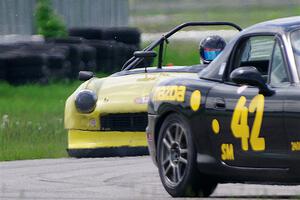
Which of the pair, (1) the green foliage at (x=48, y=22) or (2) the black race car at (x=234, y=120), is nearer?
(2) the black race car at (x=234, y=120)

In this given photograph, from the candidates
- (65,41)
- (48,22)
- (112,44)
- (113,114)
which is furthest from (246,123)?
(48,22)

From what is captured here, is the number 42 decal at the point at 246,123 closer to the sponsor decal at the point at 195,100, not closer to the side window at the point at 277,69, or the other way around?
the side window at the point at 277,69

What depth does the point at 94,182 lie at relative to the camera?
11.6 m

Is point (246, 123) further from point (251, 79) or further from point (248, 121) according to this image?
point (251, 79)

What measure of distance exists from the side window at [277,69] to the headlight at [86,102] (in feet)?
16.5

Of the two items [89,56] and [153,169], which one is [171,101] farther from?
[89,56]

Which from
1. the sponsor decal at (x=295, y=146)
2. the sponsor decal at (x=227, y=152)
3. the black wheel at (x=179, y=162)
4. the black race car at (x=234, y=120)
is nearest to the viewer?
the sponsor decal at (x=295, y=146)

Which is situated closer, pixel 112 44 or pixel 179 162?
pixel 179 162

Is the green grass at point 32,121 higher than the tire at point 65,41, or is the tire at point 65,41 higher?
the green grass at point 32,121

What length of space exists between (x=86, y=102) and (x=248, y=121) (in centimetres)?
527

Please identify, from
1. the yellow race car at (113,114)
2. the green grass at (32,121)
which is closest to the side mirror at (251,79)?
the yellow race car at (113,114)

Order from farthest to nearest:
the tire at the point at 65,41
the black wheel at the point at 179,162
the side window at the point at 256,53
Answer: the tire at the point at 65,41
the side window at the point at 256,53
the black wheel at the point at 179,162

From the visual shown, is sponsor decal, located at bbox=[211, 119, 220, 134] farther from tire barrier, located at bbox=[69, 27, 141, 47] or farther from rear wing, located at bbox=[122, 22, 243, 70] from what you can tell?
tire barrier, located at bbox=[69, 27, 141, 47]

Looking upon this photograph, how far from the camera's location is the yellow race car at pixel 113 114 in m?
14.1
